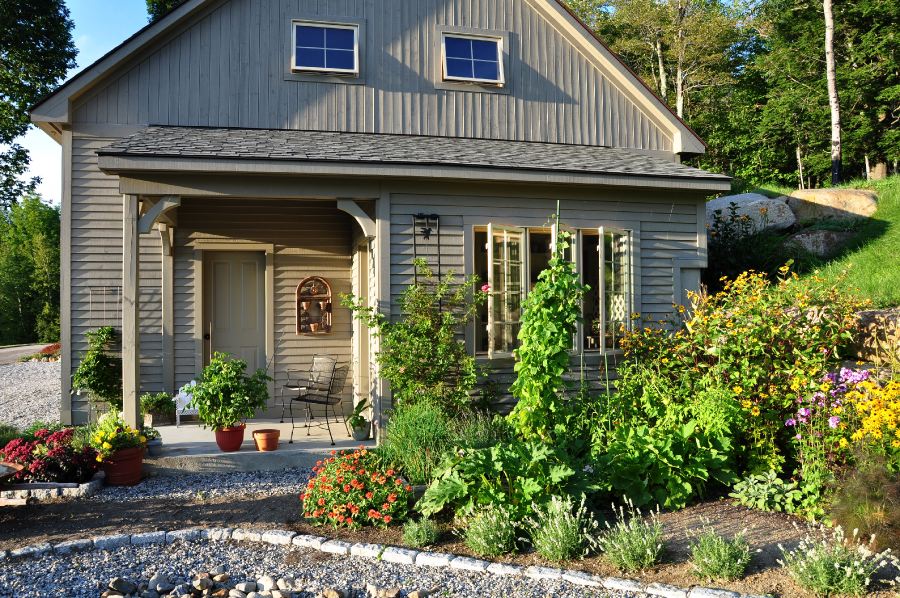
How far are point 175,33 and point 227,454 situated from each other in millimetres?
5291

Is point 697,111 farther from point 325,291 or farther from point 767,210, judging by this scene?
point 325,291

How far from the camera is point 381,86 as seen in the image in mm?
8914

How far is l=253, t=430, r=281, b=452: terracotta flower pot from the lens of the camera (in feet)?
22.8

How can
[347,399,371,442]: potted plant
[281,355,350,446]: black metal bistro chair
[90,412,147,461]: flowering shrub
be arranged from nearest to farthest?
[90,412,147,461]: flowering shrub
[347,399,371,442]: potted plant
[281,355,350,446]: black metal bistro chair

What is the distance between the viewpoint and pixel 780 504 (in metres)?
5.02

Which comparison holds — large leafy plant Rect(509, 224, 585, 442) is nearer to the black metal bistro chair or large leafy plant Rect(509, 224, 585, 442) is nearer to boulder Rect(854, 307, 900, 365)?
boulder Rect(854, 307, 900, 365)

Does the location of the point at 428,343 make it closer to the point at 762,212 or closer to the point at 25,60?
the point at 762,212

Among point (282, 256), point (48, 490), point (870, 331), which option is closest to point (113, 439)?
point (48, 490)

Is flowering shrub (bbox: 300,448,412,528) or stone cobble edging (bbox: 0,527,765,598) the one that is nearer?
stone cobble edging (bbox: 0,527,765,598)

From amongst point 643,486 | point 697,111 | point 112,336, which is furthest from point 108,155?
point 697,111

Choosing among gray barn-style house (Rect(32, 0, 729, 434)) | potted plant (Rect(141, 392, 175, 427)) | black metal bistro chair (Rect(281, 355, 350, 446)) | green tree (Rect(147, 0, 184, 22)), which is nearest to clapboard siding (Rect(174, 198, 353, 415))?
gray barn-style house (Rect(32, 0, 729, 434))

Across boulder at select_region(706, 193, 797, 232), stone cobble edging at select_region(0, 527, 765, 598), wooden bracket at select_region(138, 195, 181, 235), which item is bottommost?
stone cobble edging at select_region(0, 527, 765, 598)

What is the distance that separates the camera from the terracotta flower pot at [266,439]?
22.8 ft

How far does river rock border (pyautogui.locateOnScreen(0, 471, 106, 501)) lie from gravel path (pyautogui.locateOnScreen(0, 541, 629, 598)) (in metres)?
1.59
